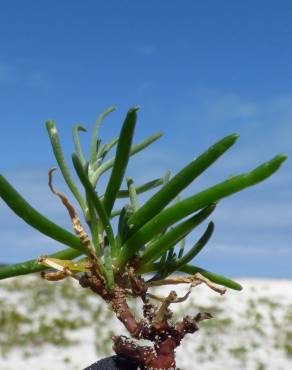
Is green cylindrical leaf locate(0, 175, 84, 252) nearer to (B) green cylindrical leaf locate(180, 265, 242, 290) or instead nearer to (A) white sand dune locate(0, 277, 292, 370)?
(B) green cylindrical leaf locate(180, 265, 242, 290)

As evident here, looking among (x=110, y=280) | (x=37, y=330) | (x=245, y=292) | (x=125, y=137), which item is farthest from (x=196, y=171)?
(x=245, y=292)

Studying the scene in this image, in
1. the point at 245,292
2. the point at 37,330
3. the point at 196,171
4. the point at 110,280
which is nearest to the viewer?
the point at 196,171

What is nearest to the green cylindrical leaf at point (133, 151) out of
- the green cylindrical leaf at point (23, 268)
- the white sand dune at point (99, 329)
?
the green cylindrical leaf at point (23, 268)

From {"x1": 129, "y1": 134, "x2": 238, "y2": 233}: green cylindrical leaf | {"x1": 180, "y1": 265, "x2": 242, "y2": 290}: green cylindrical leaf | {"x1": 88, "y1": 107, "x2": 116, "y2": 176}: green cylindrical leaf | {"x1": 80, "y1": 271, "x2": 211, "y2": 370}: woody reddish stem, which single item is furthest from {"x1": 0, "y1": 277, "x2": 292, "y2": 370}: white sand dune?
{"x1": 129, "y1": 134, "x2": 238, "y2": 233}: green cylindrical leaf

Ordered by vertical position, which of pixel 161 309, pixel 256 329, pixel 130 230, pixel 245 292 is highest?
pixel 245 292

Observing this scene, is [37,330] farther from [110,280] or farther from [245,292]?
[110,280]

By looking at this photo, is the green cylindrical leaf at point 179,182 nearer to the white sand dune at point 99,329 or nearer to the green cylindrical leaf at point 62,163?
the green cylindrical leaf at point 62,163
